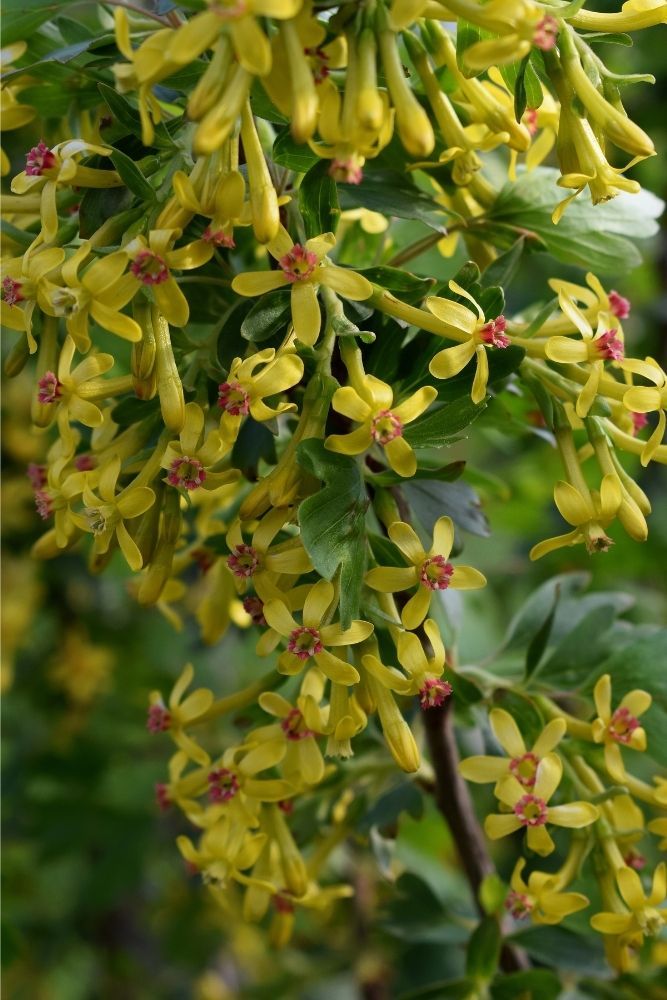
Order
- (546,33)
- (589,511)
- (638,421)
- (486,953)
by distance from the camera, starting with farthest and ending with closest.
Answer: (486,953), (638,421), (589,511), (546,33)

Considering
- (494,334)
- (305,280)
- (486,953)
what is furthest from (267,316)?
(486,953)

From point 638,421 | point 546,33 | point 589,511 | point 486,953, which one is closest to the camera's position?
point 546,33

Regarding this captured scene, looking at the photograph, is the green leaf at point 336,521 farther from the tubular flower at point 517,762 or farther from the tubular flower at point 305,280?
the tubular flower at point 517,762

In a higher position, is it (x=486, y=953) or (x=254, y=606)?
(x=254, y=606)

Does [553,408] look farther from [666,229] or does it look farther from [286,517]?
[666,229]

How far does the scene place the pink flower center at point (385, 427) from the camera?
2.27 feet

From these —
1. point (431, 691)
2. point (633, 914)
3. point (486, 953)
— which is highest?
point (431, 691)

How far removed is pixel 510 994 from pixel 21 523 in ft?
4.55

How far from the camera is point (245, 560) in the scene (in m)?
0.73

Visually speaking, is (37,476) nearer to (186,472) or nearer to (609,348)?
(186,472)

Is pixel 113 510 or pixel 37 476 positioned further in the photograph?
pixel 37 476

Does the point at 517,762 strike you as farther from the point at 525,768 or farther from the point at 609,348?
the point at 609,348

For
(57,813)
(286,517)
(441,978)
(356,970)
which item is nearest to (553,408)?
(286,517)

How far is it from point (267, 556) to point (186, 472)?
0.25 ft
